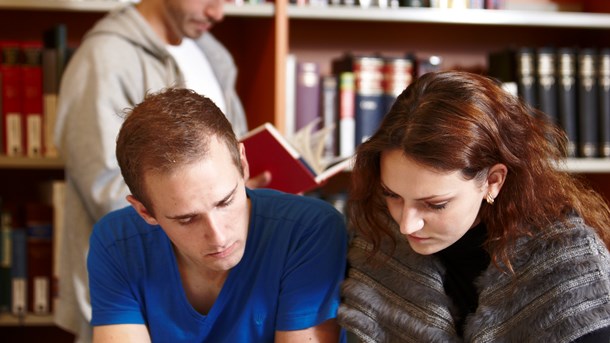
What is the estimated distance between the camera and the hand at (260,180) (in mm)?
1764

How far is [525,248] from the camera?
131 centimetres

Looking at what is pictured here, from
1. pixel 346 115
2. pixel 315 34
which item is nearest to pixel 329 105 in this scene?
pixel 346 115

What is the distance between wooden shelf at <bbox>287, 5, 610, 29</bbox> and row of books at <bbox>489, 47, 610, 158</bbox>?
0.10 metres

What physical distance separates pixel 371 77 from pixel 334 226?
1.15 meters

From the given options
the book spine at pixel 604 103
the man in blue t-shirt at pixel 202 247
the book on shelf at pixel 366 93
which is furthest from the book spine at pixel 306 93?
the man in blue t-shirt at pixel 202 247

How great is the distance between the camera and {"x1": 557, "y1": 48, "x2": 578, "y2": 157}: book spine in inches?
99.7

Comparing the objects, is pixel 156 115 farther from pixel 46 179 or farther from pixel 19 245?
pixel 46 179

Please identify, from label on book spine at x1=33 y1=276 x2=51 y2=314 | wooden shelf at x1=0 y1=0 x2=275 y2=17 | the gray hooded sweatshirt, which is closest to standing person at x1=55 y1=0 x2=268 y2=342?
the gray hooded sweatshirt

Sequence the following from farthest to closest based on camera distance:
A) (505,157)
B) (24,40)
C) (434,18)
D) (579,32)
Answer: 1. (579,32)
2. (24,40)
3. (434,18)
4. (505,157)

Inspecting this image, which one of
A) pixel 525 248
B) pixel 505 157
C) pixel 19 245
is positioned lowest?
pixel 19 245

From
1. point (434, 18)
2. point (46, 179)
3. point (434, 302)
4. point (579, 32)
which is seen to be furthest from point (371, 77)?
point (434, 302)

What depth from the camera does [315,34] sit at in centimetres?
274

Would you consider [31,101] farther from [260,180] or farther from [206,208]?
[206,208]

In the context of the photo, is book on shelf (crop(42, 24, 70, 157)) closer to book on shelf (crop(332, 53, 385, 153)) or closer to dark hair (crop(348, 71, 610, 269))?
book on shelf (crop(332, 53, 385, 153))
